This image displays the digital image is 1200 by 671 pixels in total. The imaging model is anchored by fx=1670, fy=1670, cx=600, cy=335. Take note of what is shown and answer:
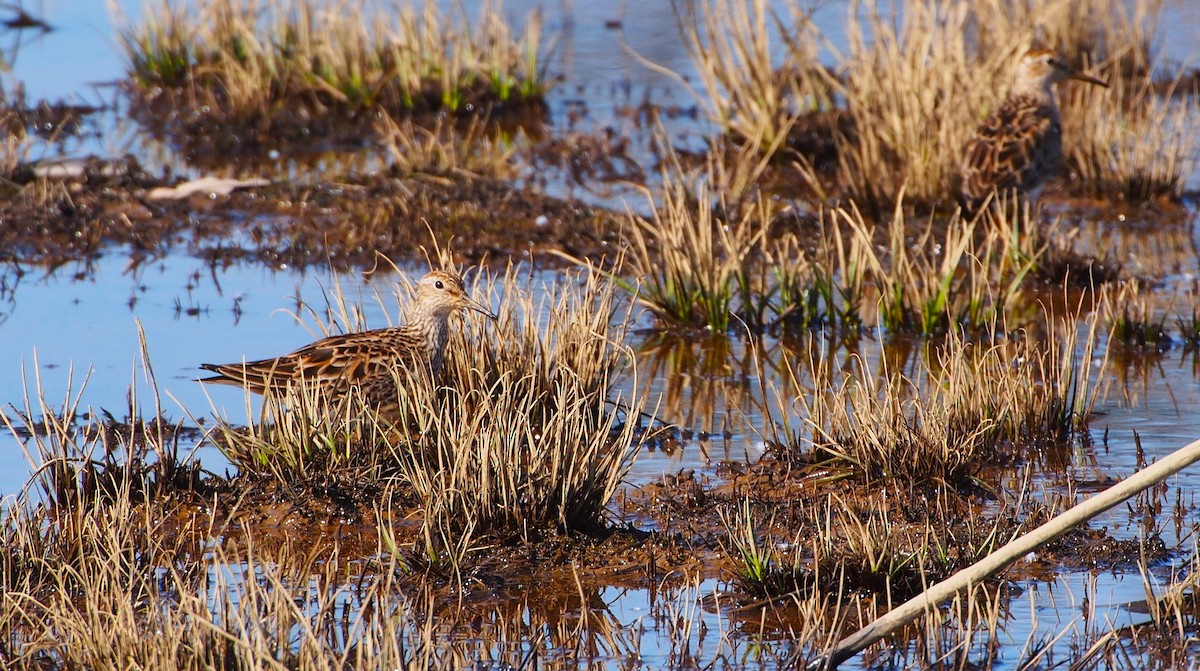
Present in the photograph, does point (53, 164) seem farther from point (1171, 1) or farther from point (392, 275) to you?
point (1171, 1)

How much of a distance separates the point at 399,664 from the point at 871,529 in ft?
6.00

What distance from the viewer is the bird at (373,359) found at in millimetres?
6781

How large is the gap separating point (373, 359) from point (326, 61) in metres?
8.14

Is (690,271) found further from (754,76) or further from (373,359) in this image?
(754,76)

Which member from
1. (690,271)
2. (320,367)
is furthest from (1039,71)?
(320,367)

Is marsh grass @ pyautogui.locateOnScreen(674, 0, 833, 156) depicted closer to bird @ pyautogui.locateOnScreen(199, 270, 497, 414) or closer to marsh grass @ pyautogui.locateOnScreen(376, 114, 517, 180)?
marsh grass @ pyautogui.locateOnScreen(376, 114, 517, 180)

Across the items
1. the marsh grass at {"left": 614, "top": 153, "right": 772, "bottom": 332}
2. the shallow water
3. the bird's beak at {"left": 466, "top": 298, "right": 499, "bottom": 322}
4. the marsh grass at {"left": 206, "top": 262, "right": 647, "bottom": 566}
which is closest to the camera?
the shallow water

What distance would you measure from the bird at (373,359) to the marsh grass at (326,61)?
730cm

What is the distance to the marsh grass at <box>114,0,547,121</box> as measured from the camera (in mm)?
14320

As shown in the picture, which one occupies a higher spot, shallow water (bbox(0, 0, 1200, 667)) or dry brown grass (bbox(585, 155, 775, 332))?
dry brown grass (bbox(585, 155, 775, 332))

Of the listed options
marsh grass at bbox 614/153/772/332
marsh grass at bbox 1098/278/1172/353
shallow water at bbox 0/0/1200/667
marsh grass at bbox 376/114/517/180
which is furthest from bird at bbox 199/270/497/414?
marsh grass at bbox 376/114/517/180

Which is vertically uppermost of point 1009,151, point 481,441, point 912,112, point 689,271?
point 912,112

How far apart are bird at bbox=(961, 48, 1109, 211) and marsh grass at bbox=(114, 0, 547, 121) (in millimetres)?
5210

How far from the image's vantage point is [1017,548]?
14.5 feet
